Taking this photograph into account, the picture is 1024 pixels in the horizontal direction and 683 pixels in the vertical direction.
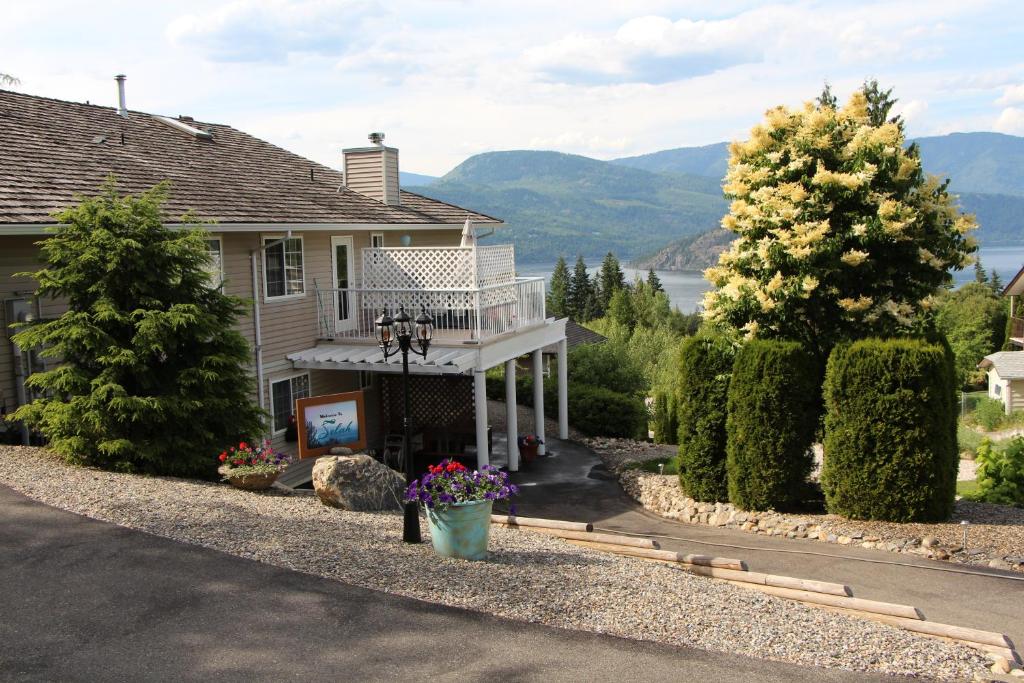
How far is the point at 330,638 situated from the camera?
7.02 meters

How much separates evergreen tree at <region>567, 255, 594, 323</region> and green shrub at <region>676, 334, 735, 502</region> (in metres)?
71.5

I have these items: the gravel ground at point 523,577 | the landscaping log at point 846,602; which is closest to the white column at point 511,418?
the gravel ground at point 523,577

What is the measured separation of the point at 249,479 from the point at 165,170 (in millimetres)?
8050

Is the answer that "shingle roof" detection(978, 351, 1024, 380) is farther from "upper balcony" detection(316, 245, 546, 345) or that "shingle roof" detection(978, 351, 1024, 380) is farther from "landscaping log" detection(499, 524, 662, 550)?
"landscaping log" detection(499, 524, 662, 550)

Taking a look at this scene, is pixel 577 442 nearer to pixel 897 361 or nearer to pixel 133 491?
pixel 897 361

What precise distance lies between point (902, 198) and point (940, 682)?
9.15 metres

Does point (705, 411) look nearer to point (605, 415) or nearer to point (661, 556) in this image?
point (661, 556)

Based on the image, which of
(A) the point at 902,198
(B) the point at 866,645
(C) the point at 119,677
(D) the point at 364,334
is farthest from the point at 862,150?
(C) the point at 119,677

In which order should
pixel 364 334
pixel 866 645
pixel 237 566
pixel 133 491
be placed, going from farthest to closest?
pixel 364 334 → pixel 133 491 → pixel 237 566 → pixel 866 645

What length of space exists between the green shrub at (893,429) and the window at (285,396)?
10.4m

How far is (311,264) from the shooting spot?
60.8 ft

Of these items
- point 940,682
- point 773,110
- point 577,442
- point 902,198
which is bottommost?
point 577,442

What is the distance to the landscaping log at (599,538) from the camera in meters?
10.8

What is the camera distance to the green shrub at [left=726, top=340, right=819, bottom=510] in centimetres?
1380
